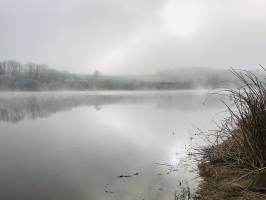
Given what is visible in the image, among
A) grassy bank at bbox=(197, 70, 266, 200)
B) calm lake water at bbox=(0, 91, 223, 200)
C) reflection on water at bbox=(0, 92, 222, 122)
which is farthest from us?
reflection on water at bbox=(0, 92, 222, 122)

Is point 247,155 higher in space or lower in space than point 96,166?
higher

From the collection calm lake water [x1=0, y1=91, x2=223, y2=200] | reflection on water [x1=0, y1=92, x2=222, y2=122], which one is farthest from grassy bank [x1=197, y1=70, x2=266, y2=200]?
reflection on water [x1=0, y1=92, x2=222, y2=122]

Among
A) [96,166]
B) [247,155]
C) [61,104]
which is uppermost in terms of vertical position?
[247,155]

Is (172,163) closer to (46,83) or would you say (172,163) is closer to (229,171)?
(229,171)

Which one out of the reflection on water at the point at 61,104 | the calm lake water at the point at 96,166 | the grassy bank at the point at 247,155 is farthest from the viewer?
the reflection on water at the point at 61,104

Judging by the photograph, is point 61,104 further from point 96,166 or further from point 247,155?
point 247,155

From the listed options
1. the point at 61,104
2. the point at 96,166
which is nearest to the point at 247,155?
the point at 96,166

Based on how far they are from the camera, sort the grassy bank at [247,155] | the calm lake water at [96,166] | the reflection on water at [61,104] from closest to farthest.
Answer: the grassy bank at [247,155], the calm lake water at [96,166], the reflection on water at [61,104]

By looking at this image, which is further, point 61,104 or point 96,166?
point 61,104

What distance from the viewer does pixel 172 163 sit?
976cm

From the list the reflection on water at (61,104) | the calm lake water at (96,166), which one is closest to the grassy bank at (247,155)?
the calm lake water at (96,166)

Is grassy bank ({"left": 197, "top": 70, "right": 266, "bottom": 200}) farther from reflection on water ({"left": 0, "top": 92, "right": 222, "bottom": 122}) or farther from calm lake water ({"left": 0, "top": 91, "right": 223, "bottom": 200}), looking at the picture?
reflection on water ({"left": 0, "top": 92, "right": 222, "bottom": 122})

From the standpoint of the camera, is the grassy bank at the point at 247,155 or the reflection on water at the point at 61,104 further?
the reflection on water at the point at 61,104

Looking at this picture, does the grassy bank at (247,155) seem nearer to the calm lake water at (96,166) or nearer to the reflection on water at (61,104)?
the calm lake water at (96,166)
